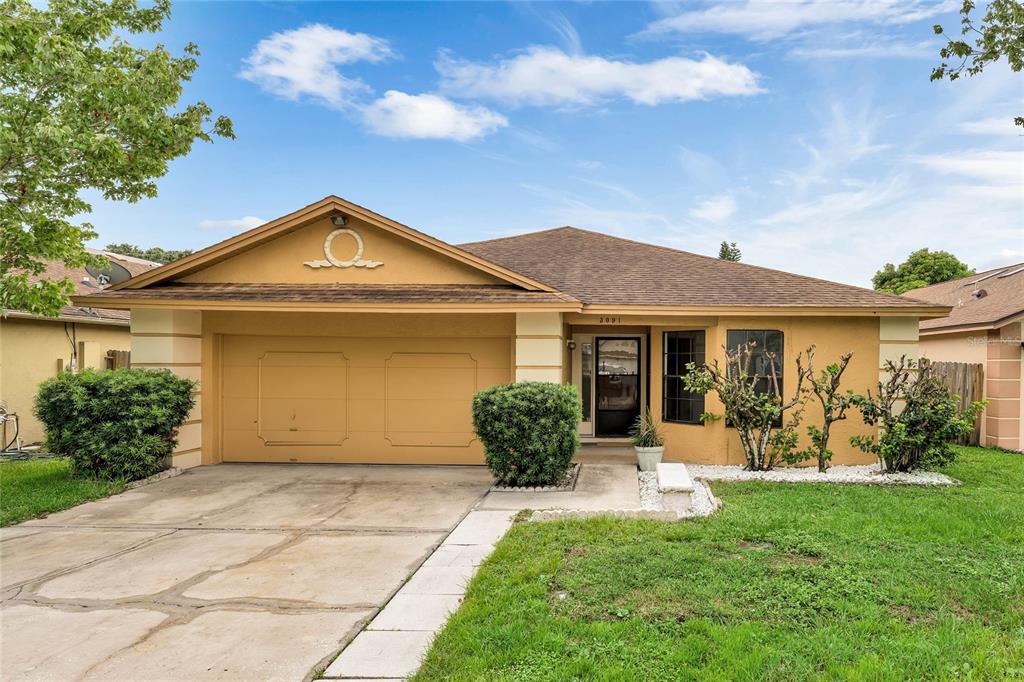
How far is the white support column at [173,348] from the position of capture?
31.4 feet

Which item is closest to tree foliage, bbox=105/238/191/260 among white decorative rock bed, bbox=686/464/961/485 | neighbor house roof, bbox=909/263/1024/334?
white decorative rock bed, bbox=686/464/961/485

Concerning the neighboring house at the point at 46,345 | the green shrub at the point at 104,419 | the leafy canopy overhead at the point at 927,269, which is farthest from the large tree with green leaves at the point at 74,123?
the leafy canopy overhead at the point at 927,269

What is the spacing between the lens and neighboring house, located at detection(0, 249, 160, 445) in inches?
484

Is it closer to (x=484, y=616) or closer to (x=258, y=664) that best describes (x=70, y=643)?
(x=258, y=664)

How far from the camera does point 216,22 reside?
13.0 metres

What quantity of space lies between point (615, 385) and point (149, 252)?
44674 mm

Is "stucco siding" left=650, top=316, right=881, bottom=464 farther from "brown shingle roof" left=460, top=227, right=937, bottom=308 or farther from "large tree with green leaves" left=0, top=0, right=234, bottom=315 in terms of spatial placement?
"large tree with green leaves" left=0, top=0, right=234, bottom=315

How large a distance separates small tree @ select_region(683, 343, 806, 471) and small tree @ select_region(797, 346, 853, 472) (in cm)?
22

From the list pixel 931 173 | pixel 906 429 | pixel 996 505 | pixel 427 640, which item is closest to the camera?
pixel 427 640

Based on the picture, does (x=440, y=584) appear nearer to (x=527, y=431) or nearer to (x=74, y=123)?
(x=527, y=431)

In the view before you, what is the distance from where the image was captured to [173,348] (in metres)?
9.60

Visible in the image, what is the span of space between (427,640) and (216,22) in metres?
14.0

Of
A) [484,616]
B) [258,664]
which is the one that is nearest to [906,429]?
[484,616]

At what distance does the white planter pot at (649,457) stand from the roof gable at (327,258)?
3.44 metres
